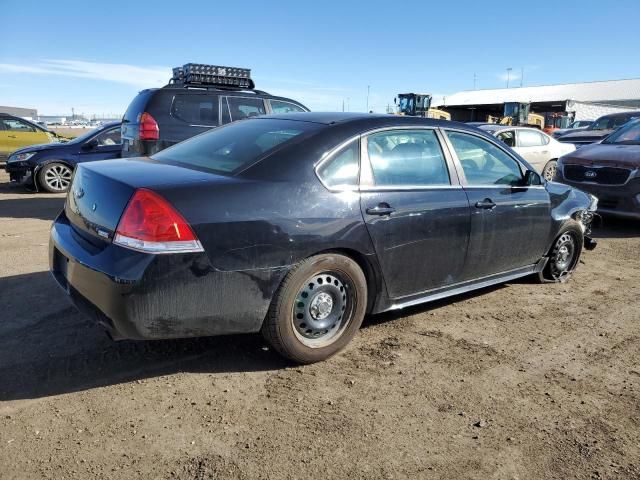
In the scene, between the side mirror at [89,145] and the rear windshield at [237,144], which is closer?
the rear windshield at [237,144]

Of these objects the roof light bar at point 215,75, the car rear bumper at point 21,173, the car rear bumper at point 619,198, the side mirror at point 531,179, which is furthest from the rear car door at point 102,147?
the car rear bumper at point 619,198

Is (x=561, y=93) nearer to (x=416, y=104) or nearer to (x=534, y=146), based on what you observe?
(x=416, y=104)

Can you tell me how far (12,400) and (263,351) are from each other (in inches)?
58.0

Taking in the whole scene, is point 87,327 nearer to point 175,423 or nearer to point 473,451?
point 175,423

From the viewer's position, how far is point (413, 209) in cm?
362

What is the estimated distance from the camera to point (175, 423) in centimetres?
269

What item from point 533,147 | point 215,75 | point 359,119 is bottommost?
point 359,119

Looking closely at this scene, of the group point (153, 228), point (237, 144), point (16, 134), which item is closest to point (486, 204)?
point (237, 144)

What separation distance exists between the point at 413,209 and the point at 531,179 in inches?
64.4

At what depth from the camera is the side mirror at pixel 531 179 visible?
4.58 metres

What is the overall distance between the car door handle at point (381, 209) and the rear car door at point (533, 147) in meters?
9.70

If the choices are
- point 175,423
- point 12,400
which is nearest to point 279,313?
point 175,423

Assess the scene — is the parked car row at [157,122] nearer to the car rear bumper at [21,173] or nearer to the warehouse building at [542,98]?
the car rear bumper at [21,173]

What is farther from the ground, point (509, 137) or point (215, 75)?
point (215, 75)
